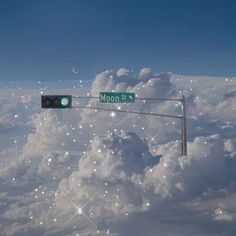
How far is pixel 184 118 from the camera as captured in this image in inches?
1097

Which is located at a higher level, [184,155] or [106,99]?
[106,99]

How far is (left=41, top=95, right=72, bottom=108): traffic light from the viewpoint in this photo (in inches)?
907

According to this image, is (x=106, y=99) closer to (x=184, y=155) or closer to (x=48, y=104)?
(x=48, y=104)

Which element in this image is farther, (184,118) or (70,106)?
(184,118)

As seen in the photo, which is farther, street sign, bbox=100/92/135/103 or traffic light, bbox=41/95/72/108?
street sign, bbox=100/92/135/103

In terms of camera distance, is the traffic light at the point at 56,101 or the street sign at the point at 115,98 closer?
the traffic light at the point at 56,101

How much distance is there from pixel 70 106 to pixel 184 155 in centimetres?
899

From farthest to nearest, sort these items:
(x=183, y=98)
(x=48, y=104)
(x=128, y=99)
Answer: (x=183, y=98) < (x=128, y=99) < (x=48, y=104)

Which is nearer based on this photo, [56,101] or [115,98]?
[56,101]

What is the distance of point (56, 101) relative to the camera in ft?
76.4

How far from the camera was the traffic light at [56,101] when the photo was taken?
23031 mm

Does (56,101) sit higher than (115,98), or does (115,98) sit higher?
(115,98)

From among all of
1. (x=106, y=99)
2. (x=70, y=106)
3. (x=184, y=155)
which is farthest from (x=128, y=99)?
(x=184, y=155)

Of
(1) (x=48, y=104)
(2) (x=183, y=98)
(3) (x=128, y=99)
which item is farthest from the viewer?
(2) (x=183, y=98)
